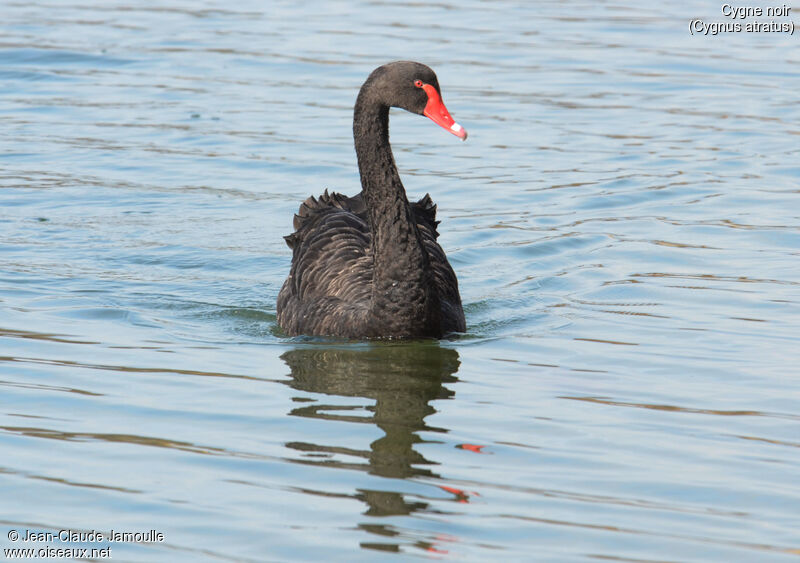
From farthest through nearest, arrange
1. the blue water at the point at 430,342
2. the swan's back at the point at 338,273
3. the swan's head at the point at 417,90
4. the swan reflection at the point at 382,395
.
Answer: the swan's back at the point at 338,273
the swan's head at the point at 417,90
the swan reflection at the point at 382,395
the blue water at the point at 430,342

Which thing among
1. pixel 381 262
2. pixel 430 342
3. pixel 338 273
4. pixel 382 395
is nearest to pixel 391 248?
pixel 381 262

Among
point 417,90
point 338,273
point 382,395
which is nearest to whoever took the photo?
point 382,395

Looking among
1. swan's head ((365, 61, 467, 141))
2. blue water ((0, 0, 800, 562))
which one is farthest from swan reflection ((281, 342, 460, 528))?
swan's head ((365, 61, 467, 141))

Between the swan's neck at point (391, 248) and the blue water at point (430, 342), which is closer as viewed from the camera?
the blue water at point (430, 342)

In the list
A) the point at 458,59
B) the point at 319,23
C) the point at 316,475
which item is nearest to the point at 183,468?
the point at 316,475

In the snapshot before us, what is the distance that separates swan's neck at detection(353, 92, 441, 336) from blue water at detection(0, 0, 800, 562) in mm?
238

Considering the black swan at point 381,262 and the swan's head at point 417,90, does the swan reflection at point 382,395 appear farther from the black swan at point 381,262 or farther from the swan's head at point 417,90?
the swan's head at point 417,90

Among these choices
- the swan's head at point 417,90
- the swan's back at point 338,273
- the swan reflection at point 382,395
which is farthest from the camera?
the swan's back at point 338,273

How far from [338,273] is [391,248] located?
81 centimetres

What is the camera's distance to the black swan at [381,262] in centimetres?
877

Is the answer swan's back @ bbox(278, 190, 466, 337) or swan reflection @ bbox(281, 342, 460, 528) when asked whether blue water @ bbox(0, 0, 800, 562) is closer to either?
swan reflection @ bbox(281, 342, 460, 528)

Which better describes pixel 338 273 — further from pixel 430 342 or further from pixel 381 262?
pixel 430 342

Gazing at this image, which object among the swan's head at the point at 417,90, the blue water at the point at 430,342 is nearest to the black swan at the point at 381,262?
the swan's head at the point at 417,90

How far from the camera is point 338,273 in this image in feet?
31.3
